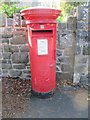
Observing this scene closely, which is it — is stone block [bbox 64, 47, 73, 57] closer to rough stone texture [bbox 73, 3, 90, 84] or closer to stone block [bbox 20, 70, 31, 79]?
rough stone texture [bbox 73, 3, 90, 84]

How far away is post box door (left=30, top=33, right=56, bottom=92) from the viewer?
3.36m

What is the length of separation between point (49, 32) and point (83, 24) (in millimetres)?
880

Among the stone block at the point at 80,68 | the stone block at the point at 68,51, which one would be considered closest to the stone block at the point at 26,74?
the stone block at the point at 68,51

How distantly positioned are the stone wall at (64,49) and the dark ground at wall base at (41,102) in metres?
0.24

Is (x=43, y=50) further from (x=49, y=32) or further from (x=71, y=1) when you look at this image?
(x=71, y=1)

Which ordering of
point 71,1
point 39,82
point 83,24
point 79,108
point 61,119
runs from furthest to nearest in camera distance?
point 71,1 < point 83,24 < point 39,82 < point 79,108 < point 61,119

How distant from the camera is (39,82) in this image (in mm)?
3576

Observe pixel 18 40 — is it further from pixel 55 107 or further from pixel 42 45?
pixel 55 107

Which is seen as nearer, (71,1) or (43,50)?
(43,50)

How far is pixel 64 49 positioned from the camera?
4.10 metres

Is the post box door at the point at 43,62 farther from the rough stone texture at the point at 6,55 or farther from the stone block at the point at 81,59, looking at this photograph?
the rough stone texture at the point at 6,55

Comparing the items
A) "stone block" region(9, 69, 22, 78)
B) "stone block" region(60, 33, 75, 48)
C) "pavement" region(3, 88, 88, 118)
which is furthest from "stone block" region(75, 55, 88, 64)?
"stone block" region(9, 69, 22, 78)

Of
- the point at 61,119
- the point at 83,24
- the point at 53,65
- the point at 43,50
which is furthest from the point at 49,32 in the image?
the point at 61,119

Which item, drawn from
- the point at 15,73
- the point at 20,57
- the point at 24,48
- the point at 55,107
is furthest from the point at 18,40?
the point at 55,107
